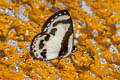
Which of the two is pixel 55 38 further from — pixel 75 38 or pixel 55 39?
pixel 75 38

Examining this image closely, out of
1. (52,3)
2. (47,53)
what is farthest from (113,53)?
(52,3)

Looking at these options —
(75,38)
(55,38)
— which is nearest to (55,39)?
(55,38)

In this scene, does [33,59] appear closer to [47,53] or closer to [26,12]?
[47,53]
